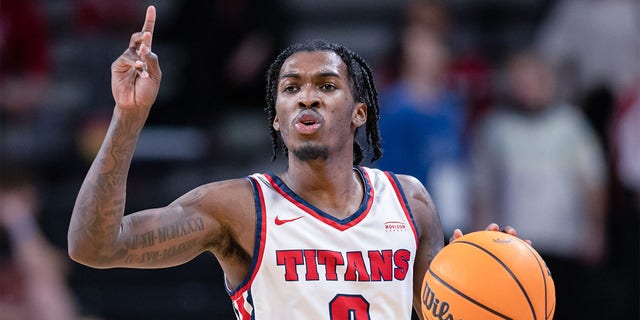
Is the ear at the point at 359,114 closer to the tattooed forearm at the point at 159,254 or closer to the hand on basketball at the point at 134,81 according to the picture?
the tattooed forearm at the point at 159,254

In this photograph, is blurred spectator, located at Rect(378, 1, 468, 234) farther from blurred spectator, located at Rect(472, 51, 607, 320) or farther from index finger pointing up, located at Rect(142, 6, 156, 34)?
index finger pointing up, located at Rect(142, 6, 156, 34)

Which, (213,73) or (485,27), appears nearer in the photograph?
(213,73)

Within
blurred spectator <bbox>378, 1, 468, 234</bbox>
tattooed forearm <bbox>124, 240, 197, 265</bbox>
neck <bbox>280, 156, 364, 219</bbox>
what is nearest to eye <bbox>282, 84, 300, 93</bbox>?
neck <bbox>280, 156, 364, 219</bbox>

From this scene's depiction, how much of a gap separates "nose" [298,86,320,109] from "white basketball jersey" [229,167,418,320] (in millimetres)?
400

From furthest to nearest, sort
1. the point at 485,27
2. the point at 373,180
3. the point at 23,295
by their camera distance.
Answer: the point at 485,27
the point at 23,295
the point at 373,180

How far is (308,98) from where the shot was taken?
15.2 feet

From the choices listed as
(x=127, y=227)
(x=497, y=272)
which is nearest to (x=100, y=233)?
(x=127, y=227)

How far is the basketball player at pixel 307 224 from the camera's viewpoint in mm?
4332

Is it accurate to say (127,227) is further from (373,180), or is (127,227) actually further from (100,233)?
(373,180)

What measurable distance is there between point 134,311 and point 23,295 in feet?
3.49

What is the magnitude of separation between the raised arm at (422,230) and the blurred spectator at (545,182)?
134 inches

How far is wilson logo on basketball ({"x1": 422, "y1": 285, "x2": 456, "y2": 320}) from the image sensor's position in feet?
14.2

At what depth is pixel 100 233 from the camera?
3.96m

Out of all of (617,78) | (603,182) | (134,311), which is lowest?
(134,311)
